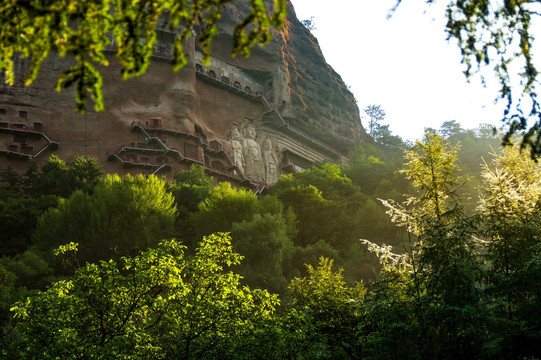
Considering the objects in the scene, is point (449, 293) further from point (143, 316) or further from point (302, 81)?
point (302, 81)

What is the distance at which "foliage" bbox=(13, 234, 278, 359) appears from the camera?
12.5m

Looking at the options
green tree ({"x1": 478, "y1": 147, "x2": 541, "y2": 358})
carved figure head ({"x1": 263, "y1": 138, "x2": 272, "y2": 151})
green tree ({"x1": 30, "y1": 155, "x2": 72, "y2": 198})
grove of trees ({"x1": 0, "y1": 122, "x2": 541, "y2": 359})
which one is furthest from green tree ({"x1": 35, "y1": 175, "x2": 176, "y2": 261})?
carved figure head ({"x1": 263, "y1": 138, "x2": 272, "y2": 151})

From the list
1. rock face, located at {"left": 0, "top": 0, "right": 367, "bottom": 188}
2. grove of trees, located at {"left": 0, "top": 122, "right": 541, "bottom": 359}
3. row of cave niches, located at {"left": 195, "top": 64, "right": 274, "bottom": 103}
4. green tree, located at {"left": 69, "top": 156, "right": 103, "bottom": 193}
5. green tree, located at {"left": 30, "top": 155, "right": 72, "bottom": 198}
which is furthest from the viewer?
row of cave niches, located at {"left": 195, "top": 64, "right": 274, "bottom": 103}

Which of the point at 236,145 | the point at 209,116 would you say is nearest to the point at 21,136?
the point at 209,116

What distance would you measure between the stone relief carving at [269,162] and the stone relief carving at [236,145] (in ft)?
10.5

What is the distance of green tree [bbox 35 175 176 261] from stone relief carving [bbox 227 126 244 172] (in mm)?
17350

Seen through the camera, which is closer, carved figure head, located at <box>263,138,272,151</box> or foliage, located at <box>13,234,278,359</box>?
foliage, located at <box>13,234,278,359</box>

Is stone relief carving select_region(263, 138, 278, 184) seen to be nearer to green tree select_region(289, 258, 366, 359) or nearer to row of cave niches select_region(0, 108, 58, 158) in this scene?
row of cave niches select_region(0, 108, 58, 158)

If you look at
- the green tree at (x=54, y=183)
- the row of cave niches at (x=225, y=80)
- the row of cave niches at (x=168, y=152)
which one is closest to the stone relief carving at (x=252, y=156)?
the row of cave niches at (x=168, y=152)

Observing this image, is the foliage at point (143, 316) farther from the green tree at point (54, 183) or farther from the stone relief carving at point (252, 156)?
the stone relief carving at point (252, 156)

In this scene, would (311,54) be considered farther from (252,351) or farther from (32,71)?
(32,71)

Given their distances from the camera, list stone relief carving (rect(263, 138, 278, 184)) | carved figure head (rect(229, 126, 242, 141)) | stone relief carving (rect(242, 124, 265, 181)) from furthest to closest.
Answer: stone relief carving (rect(263, 138, 278, 184)) → carved figure head (rect(229, 126, 242, 141)) → stone relief carving (rect(242, 124, 265, 181))

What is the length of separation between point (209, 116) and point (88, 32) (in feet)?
159

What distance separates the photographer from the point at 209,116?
170 ft
